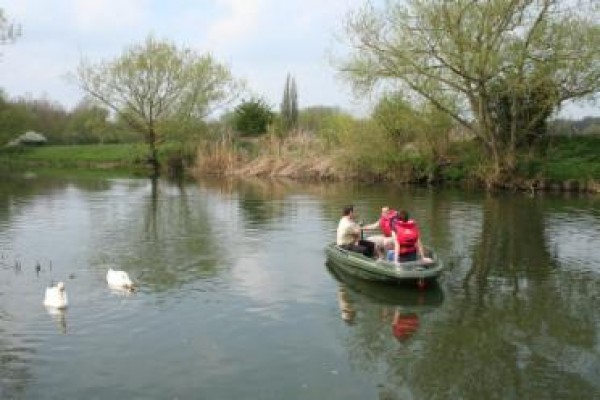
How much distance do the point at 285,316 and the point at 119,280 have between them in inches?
142

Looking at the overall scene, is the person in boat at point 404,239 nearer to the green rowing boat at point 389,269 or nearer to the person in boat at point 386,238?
the green rowing boat at point 389,269

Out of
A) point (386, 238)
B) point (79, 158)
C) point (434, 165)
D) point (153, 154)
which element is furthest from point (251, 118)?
point (386, 238)

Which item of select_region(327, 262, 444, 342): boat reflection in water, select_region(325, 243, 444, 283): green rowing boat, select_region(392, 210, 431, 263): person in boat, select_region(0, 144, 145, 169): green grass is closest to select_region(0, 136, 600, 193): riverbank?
select_region(0, 144, 145, 169): green grass

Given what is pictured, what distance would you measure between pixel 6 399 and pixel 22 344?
6.96 feet

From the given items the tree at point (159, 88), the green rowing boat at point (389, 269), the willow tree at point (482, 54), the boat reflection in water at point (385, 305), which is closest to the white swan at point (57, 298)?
the boat reflection in water at point (385, 305)

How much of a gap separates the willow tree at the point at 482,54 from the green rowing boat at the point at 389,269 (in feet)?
65.5

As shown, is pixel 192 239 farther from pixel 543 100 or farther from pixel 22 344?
pixel 543 100

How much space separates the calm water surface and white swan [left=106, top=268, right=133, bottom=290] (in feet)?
0.90

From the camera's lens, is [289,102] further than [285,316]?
Yes

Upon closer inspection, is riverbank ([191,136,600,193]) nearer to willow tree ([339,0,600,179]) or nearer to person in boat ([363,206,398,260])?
willow tree ([339,0,600,179])

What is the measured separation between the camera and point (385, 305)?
43.9 feet

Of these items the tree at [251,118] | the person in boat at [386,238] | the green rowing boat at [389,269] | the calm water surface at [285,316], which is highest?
the tree at [251,118]

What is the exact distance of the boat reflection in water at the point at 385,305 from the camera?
1192cm

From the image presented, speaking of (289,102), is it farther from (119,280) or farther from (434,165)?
(119,280)
